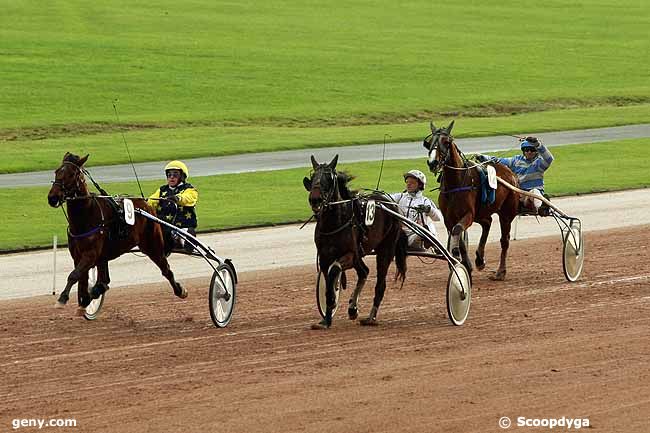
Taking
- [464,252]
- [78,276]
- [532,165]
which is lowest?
[464,252]

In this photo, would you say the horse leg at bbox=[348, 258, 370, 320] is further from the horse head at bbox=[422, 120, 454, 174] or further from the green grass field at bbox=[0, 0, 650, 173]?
the green grass field at bbox=[0, 0, 650, 173]

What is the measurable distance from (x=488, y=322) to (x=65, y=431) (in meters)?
5.55

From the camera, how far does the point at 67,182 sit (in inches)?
452

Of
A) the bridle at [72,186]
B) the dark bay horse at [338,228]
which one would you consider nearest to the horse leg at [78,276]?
the bridle at [72,186]

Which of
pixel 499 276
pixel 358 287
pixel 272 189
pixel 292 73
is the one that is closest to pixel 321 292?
pixel 358 287

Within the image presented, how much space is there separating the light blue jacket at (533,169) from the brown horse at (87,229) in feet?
19.4

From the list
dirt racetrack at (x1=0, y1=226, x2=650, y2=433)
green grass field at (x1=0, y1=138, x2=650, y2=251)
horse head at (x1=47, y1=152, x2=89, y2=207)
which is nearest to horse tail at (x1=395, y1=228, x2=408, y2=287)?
dirt racetrack at (x1=0, y1=226, x2=650, y2=433)

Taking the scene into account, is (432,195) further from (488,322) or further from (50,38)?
(50,38)

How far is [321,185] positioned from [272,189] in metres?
13.6

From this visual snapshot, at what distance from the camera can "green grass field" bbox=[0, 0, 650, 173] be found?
34.6 metres

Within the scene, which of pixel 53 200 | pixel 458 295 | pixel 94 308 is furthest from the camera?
pixel 94 308

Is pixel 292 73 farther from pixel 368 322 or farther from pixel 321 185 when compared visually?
pixel 321 185

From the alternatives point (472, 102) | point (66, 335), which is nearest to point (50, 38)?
point (472, 102)

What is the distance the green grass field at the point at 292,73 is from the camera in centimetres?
3459
